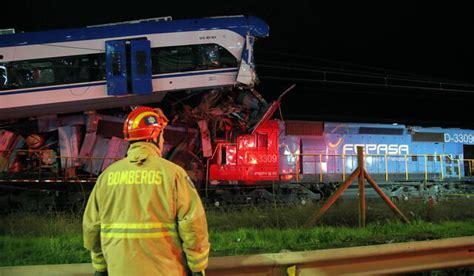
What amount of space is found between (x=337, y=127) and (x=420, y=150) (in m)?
4.51

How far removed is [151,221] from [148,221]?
0.06 ft

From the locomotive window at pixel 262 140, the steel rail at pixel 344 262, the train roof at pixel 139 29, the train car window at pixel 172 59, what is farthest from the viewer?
the locomotive window at pixel 262 140

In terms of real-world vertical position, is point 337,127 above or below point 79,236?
above

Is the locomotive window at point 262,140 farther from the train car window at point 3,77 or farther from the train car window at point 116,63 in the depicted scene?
the train car window at point 3,77

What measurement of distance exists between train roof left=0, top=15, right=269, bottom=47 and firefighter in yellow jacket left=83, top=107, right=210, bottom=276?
32.4ft

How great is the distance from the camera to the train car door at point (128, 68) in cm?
1163

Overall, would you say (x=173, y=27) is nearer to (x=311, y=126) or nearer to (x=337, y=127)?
(x=311, y=126)

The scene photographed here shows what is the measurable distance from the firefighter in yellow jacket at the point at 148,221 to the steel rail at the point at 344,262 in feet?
3.88

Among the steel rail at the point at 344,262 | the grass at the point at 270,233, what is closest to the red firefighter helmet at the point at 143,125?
the steel rail at the point at 344,262

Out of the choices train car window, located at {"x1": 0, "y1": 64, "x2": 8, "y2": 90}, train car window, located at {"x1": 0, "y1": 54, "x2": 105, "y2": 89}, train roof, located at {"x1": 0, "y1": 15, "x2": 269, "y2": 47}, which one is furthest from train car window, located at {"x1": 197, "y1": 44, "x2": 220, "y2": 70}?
train car window, located at {"x1": 0, "y1": 64, "x2": 8, "y2": 90}

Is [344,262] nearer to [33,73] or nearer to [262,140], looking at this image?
[33,73]

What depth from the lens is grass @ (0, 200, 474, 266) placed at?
5.44 metres

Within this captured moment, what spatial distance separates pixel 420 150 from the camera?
19.5 metres

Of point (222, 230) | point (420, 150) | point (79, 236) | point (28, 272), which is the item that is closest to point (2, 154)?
point (79, 236)
